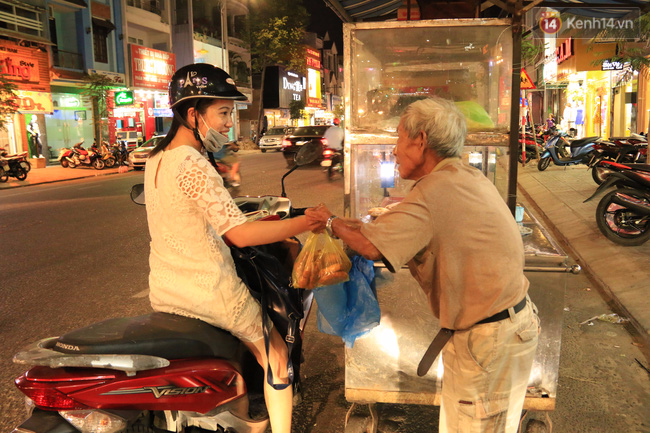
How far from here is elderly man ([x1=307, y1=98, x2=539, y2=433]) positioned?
1.81m

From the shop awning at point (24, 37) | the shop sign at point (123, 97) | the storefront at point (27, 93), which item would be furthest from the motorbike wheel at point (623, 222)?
the shop sign at point (123, 97)

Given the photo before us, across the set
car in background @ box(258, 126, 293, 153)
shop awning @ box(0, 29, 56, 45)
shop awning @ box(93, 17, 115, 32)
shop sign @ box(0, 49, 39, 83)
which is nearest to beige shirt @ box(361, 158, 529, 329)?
shop sign @ box(0, 49, 39, 83)

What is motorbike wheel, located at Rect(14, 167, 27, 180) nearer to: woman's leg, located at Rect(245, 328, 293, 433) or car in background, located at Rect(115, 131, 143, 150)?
car in background, located at Rect(115, 131, 143, 150)

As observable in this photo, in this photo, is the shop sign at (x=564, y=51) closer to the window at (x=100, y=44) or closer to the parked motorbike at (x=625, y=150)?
the parked motorbike at (x=625, y=150)

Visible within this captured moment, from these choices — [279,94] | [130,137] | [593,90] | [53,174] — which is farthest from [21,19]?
[279,94]

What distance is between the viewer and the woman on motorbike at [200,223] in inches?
77.2

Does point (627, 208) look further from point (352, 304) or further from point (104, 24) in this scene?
point (104, 24)

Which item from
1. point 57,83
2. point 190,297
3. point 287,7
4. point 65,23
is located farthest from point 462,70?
point 287,7

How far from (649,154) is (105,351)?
8.92 metres

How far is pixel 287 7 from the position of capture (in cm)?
4138

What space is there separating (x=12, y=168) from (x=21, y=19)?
26.1 feet

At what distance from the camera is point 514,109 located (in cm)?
337

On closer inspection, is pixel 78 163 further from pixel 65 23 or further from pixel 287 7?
pixel 287 7

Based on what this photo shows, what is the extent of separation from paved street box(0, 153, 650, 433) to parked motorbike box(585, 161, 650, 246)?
1206 millimetres
